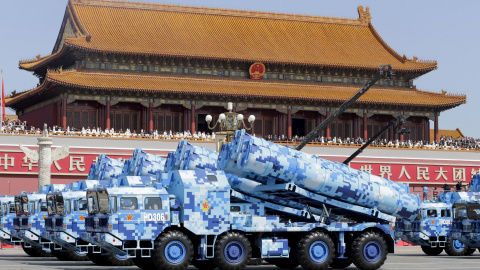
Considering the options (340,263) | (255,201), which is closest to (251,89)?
(340,263)

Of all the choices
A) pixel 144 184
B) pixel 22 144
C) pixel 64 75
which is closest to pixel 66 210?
pixel 144 184

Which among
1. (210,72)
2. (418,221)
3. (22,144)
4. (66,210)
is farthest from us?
(210,72)

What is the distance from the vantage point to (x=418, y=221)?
4419cm

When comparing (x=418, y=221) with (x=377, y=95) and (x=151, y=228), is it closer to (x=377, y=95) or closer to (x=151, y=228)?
(x=151, y=228)

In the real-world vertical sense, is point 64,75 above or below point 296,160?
above

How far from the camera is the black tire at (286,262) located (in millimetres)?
32469

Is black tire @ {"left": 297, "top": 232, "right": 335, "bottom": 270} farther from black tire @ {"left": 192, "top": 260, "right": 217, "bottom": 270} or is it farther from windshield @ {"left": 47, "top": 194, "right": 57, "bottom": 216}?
windshield @ {"left": 47, "top": 194, "right": 57, "bottom": 216}

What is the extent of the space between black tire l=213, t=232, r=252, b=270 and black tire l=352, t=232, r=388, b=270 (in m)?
3.89

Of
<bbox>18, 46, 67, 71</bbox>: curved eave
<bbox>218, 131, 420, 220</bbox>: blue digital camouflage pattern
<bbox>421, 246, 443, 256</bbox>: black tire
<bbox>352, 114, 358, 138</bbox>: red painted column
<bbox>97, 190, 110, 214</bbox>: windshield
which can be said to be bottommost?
<bbox>421, 246, 443, 256</bbox>: black tire

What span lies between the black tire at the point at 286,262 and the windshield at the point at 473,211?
11.8 m

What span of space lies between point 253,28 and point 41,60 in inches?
731

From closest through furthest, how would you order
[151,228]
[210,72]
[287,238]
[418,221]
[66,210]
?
[151,228], [287,238], [66,210], [418,221], [210,72]

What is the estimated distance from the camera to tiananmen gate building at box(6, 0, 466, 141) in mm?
73500

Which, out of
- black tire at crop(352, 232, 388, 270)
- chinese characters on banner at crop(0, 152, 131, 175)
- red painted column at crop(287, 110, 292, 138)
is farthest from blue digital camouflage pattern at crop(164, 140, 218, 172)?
red painted column at crop(287, 110, 292, 138)
